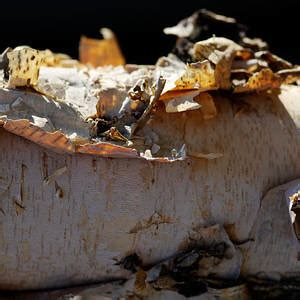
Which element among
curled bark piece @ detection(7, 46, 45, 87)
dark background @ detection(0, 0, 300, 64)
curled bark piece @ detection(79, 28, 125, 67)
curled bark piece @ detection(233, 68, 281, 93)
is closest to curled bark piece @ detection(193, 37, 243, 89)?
curled bark piece @ detection(233, 68, 281, 93)

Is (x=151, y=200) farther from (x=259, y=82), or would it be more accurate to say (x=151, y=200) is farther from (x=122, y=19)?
(x=122, y=19)

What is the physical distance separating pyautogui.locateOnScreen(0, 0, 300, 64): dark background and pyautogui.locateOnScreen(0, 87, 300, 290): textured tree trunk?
3.20 feet

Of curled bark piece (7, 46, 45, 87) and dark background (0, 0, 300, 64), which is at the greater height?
dark background (0, 0, 300, 64)

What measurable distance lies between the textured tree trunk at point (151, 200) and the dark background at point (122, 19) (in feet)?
3.20

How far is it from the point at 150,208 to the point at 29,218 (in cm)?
14

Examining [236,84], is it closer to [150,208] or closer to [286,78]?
[286,78]

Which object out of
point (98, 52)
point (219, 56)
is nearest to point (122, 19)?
point (98, 52)

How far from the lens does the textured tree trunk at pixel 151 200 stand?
2.23 ft

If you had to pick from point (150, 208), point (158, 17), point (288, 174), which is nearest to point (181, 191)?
point (150, 208)

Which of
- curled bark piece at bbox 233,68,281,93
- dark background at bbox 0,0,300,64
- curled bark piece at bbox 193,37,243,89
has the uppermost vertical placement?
dark background at bbox 0,0,300,64

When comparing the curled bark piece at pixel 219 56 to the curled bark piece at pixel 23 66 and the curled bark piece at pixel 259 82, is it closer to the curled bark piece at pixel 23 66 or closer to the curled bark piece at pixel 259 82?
the curled bark piece at pixel 259 82

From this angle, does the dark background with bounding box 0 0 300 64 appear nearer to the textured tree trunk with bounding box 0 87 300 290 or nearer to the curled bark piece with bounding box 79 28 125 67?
the curled bark piece with bounding box 79 28 125 67

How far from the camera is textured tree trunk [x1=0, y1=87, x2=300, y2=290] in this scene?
680mm

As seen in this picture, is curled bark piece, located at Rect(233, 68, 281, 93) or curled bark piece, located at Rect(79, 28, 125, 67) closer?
curled bark piece, located at Rect(233, 68, 281, 93)
